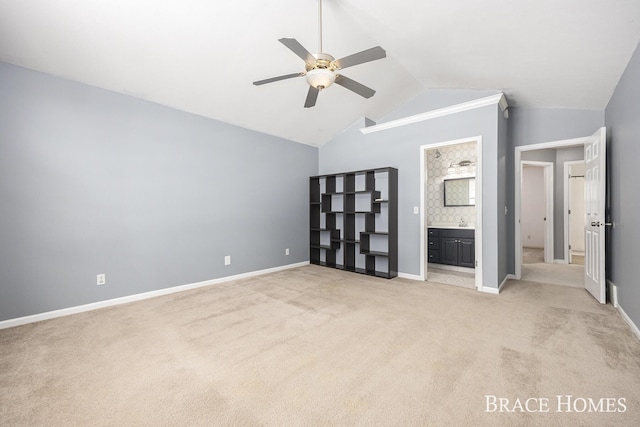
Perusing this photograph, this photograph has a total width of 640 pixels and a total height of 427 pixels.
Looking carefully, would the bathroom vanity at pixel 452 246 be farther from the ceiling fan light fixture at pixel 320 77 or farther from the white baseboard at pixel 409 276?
the ceiling fan light fixture at pixel 320 77

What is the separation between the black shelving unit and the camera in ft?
15.3

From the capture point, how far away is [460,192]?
5.43 metres

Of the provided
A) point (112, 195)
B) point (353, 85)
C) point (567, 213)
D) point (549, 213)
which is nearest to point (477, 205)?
point (353, 85)

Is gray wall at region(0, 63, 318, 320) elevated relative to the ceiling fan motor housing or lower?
lower

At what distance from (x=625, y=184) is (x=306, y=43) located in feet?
11.7

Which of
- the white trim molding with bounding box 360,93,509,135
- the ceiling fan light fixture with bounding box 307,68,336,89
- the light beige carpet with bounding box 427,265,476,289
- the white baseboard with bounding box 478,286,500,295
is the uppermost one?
the white trim molding with bounding box 360,93,509,135

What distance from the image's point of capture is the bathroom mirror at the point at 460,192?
17.4 ft

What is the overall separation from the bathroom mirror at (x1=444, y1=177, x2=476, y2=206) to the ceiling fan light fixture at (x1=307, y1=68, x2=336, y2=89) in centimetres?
404

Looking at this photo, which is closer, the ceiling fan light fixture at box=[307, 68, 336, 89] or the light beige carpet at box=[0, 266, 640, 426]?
the light beige carpet at box=[0, 266, 640, 426]

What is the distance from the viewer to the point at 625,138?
2805 mm

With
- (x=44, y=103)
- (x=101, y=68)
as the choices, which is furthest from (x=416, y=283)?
(x=44, y=103)

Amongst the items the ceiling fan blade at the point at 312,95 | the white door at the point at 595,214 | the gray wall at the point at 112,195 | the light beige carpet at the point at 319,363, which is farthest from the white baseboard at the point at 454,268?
the ceiling fan blade at the point at 312,95

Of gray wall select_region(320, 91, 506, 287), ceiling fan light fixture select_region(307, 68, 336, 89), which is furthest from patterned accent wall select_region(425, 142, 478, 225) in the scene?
ceiling fan light fixture select_region(307, 68, 336, 89)

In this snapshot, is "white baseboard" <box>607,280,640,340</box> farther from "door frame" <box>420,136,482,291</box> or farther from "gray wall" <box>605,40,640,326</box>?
"door frame" <box>420,136,482,291</box>
